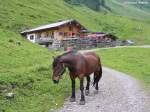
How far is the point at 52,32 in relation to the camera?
296 feet

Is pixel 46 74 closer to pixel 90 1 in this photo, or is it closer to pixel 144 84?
pixel 144 84

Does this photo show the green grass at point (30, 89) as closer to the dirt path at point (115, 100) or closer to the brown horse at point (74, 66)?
the dirt path at point (115, 100)

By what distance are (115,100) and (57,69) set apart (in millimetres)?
3811

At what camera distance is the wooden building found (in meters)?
88.9

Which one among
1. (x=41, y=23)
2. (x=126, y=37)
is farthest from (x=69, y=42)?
(x=126, y=37)

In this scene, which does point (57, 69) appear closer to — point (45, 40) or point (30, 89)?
point (30, 89)

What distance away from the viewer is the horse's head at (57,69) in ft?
68.7

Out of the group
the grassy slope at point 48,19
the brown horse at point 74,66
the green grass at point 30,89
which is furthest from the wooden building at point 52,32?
the brown horse at point 74,66

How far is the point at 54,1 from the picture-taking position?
147m

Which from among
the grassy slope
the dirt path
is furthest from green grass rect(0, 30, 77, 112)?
the grassy slope

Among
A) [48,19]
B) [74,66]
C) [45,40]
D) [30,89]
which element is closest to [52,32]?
[45,40]

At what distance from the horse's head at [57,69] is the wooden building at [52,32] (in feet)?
219

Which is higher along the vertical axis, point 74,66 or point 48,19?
point 48,19

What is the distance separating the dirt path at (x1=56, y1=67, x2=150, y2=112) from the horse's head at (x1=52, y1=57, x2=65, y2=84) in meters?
1.54
